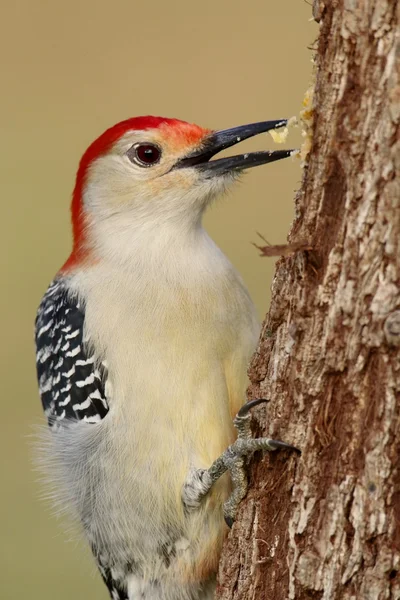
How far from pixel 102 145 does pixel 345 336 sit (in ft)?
7.65

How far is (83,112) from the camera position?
497 inches

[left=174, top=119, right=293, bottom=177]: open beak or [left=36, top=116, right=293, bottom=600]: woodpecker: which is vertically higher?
[left=174, top=119, right=293, bottom=177]: open beak

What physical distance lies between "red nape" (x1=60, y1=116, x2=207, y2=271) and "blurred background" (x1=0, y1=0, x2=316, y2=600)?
12.7ft

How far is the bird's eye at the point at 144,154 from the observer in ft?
16.3

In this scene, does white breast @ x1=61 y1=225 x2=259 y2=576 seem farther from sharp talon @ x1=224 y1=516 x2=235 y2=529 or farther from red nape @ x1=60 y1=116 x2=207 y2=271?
red nape @ x1=60 y1=116 x2=207 y2=271

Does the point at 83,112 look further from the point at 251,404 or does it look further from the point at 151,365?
the point at 251,404

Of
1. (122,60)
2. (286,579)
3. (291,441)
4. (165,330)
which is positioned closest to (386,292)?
(291,441)

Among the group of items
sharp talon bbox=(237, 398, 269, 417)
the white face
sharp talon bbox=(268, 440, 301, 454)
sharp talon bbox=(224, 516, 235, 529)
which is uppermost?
the white face

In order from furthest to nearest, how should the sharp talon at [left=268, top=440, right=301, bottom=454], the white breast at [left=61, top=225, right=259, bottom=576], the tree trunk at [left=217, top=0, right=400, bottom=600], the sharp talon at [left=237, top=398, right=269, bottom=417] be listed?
the white breast at [left=61, top=225, right=259, bottom=576] < the sharp talon at [left=237, top=398, right=269, bottom=417] < the sharp talon at [left=268, top=440, right=301, bottom=454] < the tree trunk at [left=217, top=0, right=400, bottom=600]

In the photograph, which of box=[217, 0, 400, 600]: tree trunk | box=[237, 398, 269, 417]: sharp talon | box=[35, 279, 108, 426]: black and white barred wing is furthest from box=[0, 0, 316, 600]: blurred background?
box=[217, 0, 400, 600]: tree trunk

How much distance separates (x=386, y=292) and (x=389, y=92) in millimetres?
614

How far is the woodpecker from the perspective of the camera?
434 centimetres

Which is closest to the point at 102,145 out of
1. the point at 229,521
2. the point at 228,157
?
the point at 228,157

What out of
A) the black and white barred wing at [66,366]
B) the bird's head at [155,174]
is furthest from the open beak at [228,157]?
the black and white barred wing at [66,366]
